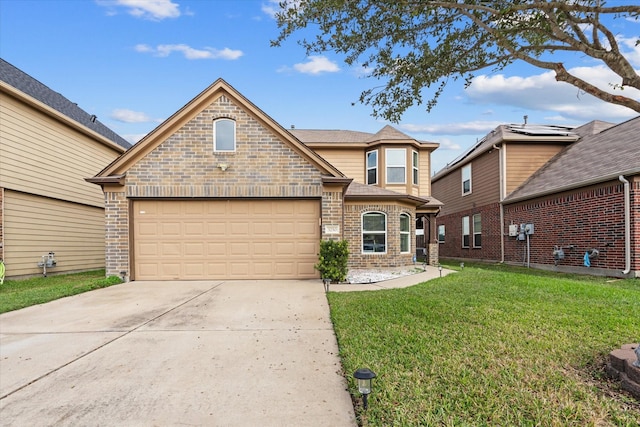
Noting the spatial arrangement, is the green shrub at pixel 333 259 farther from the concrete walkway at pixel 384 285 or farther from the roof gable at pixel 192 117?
the roof gable at pixel 192 117

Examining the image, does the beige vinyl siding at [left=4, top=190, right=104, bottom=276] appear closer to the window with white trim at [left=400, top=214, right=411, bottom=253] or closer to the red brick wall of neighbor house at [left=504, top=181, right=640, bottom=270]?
the window with white trim at [left=400, top=214, right=411, bottom=253]

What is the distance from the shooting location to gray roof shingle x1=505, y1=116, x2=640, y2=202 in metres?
11.5

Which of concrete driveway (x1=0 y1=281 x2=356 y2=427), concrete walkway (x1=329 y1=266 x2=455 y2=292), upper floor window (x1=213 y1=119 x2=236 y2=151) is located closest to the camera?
concrete driveway (x1=0 y1=281 x2=356 y2=427)

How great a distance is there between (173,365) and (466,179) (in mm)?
20037

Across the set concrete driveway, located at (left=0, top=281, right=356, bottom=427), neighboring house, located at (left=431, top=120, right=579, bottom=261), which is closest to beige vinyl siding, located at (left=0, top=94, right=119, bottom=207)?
concrete driveway, located at (left=0, top=281, right=356, bottom=427)

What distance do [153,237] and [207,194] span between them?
2.02 m

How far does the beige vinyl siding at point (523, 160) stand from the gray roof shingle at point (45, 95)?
18.2m

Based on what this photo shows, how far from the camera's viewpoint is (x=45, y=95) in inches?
557

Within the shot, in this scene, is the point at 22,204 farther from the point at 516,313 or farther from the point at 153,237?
the point at 516,313

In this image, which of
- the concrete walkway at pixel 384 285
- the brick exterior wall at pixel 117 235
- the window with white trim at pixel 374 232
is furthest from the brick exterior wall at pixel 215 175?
the window with white trim at pixel 374 232

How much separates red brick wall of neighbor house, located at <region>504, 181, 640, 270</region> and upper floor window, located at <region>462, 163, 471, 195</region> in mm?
4967

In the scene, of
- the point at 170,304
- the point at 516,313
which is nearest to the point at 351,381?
the point at 516,313

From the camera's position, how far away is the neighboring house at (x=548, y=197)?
36.8ft

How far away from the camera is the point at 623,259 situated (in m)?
10.7
